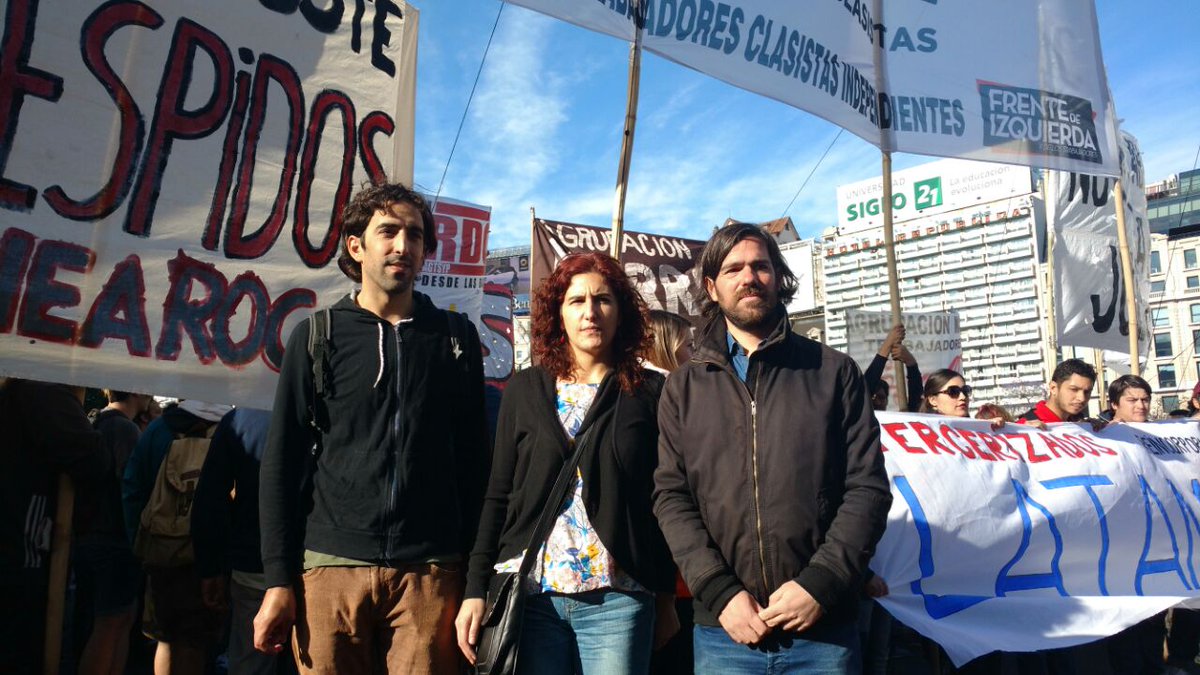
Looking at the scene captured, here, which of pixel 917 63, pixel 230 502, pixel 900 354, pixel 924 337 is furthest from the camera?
pixel 924 337

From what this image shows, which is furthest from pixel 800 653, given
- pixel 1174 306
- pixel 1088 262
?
pixel 1174 306

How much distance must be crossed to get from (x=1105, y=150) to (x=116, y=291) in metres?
6.69

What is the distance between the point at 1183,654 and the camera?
4941mm

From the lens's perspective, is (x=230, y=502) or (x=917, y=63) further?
(x=917, y=63)

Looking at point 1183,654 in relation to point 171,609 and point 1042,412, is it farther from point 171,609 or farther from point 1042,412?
point 171,609

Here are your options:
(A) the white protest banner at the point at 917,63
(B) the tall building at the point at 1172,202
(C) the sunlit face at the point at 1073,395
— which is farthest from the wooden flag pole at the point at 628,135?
(B) the tall building at the point at 1172,202

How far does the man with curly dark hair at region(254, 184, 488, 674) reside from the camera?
7.26ft

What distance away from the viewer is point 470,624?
2.23 meters

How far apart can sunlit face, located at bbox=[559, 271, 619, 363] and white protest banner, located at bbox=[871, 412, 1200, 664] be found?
186cm

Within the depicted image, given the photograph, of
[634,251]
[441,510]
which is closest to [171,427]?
[441,510]

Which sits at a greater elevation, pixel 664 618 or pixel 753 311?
pixel 753 311

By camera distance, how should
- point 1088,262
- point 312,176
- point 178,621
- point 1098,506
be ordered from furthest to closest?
point 1088,262 < point 1098,506 < point 178,621 < point 312,176

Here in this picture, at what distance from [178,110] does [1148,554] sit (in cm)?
515

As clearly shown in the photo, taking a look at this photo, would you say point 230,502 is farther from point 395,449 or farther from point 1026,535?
point 1026,535
